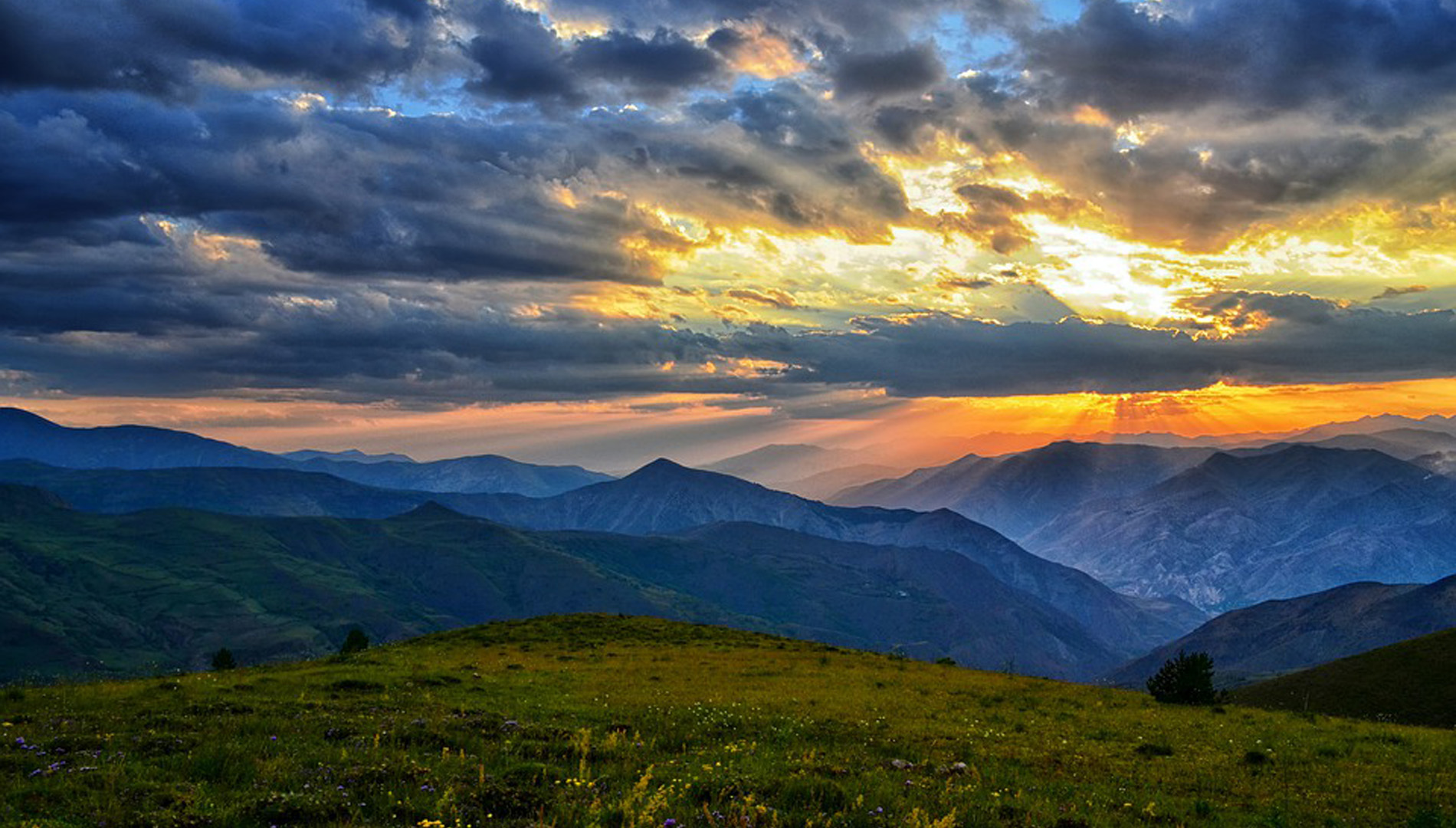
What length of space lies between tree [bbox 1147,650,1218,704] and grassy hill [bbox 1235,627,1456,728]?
100ft

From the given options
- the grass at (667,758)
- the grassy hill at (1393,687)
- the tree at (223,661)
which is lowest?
the grassy hill at (1393,687)

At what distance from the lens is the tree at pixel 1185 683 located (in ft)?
136

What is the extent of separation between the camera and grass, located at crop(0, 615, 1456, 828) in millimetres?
13023

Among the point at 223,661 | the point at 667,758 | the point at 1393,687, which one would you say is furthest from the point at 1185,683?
the point at 223,661

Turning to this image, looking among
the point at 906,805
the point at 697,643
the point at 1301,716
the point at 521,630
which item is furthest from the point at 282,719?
the point at 521,630

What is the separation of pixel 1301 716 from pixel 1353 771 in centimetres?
1676

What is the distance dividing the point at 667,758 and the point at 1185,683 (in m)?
34.2

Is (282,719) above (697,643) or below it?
above

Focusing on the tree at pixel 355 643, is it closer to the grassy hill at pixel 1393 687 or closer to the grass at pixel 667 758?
the grass at pixel 667 758

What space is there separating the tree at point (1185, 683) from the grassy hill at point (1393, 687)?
1204 inches

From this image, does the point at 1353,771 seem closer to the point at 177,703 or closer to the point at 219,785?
the point at 219,785

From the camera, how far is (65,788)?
516 inches

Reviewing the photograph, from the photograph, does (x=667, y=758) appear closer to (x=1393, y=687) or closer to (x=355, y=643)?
(x=355, y=643)

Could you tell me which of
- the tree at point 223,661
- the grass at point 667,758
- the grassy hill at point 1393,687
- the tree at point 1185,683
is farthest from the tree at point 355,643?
the grassy hill at point 1393,687
